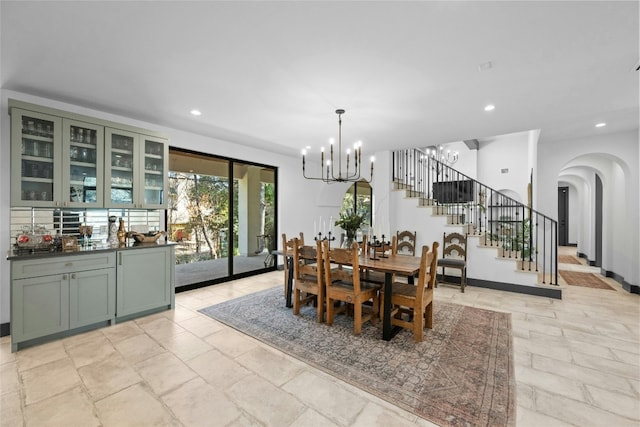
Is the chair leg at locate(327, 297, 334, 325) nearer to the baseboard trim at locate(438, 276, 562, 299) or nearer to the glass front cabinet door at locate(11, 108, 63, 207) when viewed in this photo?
the baseboard trim at locate(438, 276, 562, 299)

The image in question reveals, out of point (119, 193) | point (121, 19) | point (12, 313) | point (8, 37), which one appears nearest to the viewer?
point (121, 19)

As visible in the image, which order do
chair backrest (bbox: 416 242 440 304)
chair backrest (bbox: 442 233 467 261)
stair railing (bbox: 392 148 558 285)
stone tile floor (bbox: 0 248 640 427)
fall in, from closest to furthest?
stone tile floor (bbox: 0 248 640 427)
chair backrest (bbox: 416 242 440 304)
chair backrest (bbox: 442 233 467 261)
stair railing (bbox: 392 148 558 285)

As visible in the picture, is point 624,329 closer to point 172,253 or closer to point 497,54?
point 497,54

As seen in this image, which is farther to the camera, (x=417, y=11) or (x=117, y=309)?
(x=117, y=309)

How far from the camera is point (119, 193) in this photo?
3.56m

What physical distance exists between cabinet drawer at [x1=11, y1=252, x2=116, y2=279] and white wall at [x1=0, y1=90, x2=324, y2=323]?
0.65 metres

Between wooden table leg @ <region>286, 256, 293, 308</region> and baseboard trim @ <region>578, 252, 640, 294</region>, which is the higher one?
wooden table leg @ <region>286, 256, 293, 308</region>

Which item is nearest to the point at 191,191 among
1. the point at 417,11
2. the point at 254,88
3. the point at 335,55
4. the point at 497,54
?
the point at 254,88

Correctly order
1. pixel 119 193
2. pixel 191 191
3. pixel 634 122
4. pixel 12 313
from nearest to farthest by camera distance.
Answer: pixel 12 313, pixel 119 193, pixel 634 122, pixel 191 191

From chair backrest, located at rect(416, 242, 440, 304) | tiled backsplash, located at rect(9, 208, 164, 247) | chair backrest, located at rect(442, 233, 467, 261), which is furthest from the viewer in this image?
chair backrest, located at rect(442, 233, 467, 261)

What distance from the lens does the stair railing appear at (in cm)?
541

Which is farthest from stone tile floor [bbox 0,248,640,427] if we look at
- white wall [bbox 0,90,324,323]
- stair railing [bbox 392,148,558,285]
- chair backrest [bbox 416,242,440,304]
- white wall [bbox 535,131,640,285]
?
white wall [bbox 535,131,640,285]

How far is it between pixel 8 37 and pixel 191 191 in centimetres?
310

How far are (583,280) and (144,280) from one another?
7774mm
